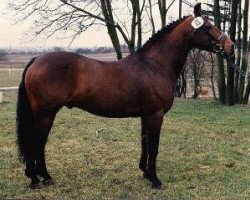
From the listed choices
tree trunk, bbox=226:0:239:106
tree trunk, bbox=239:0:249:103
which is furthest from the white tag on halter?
tree trunk, bbox=239:0:249:103

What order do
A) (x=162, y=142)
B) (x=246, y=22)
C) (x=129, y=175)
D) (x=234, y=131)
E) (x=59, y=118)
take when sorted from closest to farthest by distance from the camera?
(x=129, y=175), (x=162, y=142), (x=234, y=131), (x=59, y=118), (x=246, y=22)

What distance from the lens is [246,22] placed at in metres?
21.1

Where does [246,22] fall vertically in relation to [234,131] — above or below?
above

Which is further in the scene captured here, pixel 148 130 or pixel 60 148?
pixel 60 148

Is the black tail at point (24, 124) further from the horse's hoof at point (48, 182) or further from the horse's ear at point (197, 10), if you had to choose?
the horse's ear at point (197, 10)

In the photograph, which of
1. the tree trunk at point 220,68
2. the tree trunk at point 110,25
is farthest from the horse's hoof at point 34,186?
the tree trunk at point 110,25

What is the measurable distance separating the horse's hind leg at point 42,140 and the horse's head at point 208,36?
2.28 metres

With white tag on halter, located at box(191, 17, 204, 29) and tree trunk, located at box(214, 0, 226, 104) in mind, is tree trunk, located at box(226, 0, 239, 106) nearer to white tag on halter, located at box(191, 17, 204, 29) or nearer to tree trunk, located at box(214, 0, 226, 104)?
tree trunk, located at box(214, 0, 226, 104)

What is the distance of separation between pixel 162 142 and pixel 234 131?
97.2 inches

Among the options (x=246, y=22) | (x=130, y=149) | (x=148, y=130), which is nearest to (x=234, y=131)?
(x=130, y=149)

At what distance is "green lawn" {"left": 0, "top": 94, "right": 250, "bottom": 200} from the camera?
583cm

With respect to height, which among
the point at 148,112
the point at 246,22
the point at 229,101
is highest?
the point at 246,22

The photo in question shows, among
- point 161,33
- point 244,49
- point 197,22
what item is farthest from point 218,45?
point 244,49

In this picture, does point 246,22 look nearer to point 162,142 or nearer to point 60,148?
point 162,142
